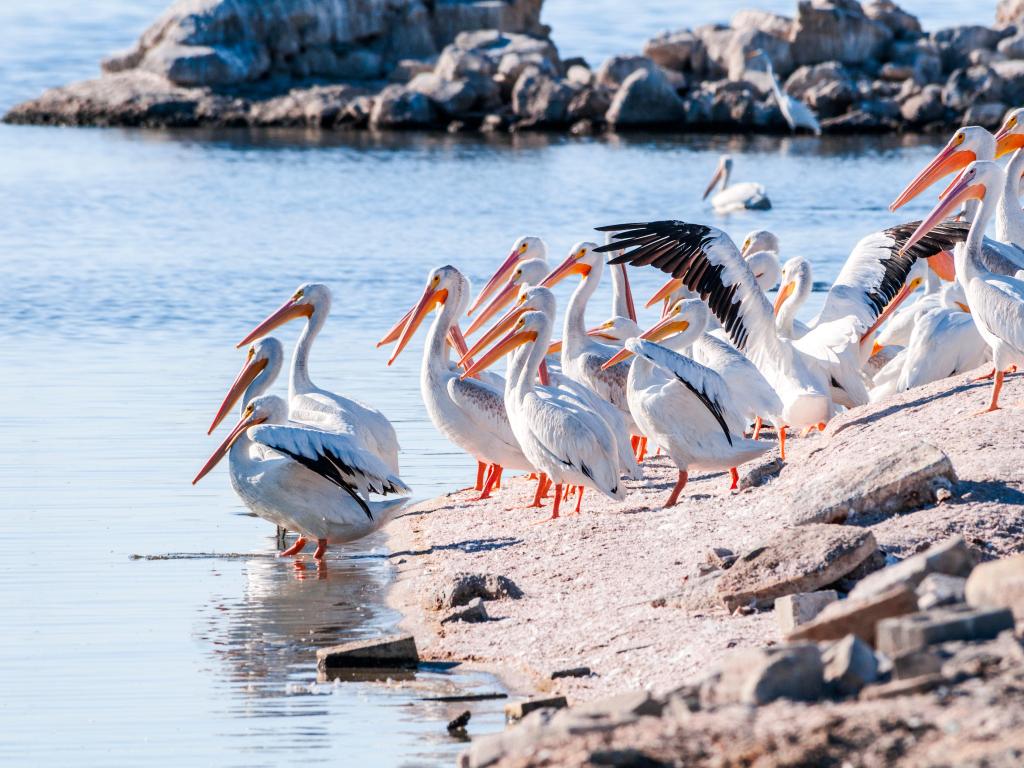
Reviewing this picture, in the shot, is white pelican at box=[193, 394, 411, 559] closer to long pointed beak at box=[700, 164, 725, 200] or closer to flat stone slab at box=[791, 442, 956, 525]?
flat stone slab at box=[791, 442, 956, 525]

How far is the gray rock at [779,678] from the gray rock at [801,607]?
1356mm

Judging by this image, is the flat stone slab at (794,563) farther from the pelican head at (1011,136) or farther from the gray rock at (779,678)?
the pelican head at (1011,136)

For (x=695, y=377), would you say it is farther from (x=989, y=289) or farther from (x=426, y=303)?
(x=426, y=303)

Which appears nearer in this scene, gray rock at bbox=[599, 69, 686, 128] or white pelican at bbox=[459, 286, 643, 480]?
white pelican at bbox=[459, 286, 643, 480]

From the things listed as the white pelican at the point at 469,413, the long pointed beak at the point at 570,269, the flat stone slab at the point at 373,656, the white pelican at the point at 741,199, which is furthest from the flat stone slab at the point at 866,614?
the white pelican at the point at 741,199

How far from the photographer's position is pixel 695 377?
776 cm

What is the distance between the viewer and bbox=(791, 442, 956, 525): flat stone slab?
6.41m

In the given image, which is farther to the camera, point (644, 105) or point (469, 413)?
point (644, 105)

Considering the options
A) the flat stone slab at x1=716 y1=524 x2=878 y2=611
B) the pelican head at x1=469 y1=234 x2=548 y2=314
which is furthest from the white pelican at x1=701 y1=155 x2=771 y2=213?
the flat stone slab at x1=716 y1=524 x2=878 y2=611

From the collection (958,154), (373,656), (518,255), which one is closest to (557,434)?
(373,656)

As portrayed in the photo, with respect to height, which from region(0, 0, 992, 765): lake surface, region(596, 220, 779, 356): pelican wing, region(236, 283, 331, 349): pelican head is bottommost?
region(0, 0, 992, 765): lake surface

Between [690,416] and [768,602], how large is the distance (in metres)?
2.20

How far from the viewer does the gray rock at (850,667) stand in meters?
3.85

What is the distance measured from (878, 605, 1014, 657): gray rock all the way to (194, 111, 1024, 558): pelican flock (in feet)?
12.4
